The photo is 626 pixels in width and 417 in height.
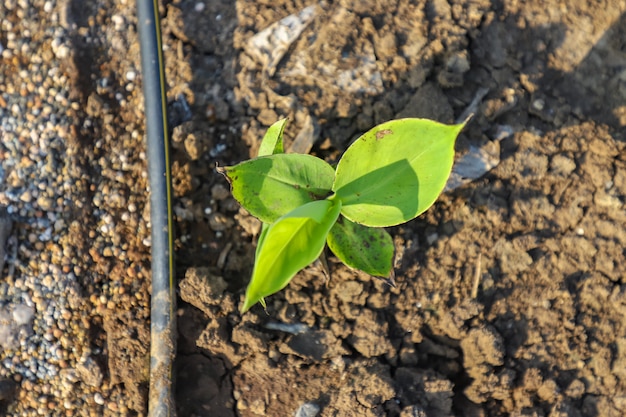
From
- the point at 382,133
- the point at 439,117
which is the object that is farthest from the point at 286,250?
the point at 439,117

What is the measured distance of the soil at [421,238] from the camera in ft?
5.32

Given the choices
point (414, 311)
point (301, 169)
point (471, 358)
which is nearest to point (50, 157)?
point (301, 169)

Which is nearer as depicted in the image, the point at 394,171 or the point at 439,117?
the point at 394,171

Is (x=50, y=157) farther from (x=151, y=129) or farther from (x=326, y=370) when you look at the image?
(x=326, y=370)

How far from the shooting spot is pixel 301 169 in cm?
143

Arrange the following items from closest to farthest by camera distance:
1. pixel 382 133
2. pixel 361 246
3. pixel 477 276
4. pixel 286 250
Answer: pixel 286 250 → pixel 382 133 → pixel 361 246 → pixel 477 276

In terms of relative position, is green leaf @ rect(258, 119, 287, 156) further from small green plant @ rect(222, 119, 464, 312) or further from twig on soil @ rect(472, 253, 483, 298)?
twig on soil @ rect(472, 253, 483, 298)

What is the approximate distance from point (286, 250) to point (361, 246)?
340 millimetres

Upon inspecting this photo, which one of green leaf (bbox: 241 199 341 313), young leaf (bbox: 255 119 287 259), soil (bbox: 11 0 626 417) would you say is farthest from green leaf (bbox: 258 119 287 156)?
green leaf (bbox: 241 199 341 313)

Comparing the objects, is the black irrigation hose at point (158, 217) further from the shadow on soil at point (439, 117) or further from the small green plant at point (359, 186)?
the small green plant at point (359, 186)

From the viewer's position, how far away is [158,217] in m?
1.65

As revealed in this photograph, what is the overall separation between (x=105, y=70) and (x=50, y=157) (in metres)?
0.31

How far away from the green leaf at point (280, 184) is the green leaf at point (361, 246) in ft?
0.36

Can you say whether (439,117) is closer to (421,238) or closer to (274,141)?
(421,238)
